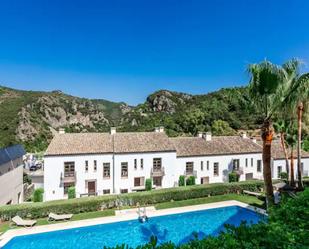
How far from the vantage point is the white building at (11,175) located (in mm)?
22219

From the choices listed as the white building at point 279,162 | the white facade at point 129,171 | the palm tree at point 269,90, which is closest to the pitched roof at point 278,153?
the white building at point 279,162

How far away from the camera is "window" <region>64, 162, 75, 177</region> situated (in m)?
28.2

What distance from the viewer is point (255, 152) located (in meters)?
36.2

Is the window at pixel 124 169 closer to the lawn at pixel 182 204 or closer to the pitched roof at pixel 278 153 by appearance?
the lawn at pixel 182 204

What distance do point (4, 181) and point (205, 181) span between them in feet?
74.1

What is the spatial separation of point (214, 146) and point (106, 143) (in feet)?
46.8

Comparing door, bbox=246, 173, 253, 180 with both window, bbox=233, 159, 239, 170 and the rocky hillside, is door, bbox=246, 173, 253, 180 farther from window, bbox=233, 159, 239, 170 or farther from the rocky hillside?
the rocky hillside

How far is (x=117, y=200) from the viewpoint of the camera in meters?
24.6

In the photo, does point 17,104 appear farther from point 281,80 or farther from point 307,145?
point 281,80

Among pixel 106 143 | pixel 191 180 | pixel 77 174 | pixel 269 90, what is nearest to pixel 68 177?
pixel 77 174

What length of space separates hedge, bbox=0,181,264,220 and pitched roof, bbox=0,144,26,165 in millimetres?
3997

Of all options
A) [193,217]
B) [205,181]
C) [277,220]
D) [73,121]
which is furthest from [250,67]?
[73,121]

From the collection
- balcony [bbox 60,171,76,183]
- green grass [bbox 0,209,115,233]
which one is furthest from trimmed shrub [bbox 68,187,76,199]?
green grass [bbox 0,209,115,233]

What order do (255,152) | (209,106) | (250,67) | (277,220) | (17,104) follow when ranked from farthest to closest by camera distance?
(17,104), (209,106), (255,152), (250,67), (277,220)
